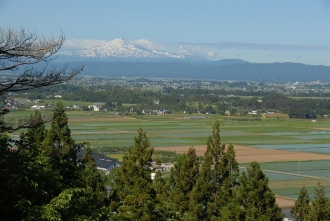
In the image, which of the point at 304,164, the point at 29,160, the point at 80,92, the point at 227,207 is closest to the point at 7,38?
the point at 29,160

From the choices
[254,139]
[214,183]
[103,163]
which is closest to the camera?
[214,183]

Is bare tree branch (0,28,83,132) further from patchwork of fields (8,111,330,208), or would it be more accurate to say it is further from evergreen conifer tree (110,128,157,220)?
patchwork of fields (8,111,330,208)

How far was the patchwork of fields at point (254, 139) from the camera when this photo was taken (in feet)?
90.8

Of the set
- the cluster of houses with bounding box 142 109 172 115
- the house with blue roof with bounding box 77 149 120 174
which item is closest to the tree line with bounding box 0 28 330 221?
the house with blue roof with bounding box 77 149 120 174

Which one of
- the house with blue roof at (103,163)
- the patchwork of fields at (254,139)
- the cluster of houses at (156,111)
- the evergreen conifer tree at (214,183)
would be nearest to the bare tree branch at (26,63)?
the evergreen conifer tree at (214,183)

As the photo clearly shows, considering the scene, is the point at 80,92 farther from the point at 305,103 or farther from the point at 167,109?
the point at 305,103

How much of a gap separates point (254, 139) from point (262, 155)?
30.1 feet

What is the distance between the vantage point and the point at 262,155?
33.9 metres

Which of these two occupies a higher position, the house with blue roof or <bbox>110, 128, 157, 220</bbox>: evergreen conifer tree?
<bbox>110, 128, 157, 220</bbox>: evergreen conifer tree

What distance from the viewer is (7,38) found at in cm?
780

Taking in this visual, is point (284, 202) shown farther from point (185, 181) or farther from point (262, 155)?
point (262, 155)

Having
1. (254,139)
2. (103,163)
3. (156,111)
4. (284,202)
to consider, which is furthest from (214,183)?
(156,111)

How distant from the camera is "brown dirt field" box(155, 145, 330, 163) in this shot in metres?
32.4

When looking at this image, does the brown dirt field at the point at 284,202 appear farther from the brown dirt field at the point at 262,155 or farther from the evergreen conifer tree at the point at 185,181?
the brown dirt field at the point at 262,155
